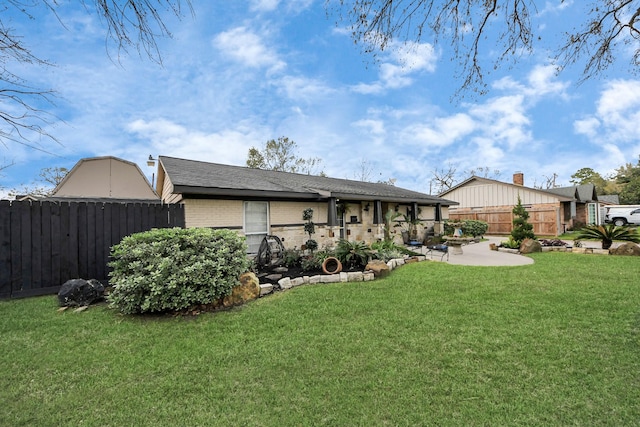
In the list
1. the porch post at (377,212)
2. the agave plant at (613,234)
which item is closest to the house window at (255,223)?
the porch post at (377,212)

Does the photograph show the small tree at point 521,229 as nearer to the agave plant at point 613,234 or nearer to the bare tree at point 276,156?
the agave plant at point 613,234

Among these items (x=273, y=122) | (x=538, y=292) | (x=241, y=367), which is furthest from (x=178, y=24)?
(x=273, y=122)

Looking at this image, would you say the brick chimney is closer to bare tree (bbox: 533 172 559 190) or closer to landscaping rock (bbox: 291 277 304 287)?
bare tree (bbox: 533 172 559 190)

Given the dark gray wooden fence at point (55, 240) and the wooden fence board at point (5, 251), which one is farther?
the dark gray wooden fence at point (55, 240)

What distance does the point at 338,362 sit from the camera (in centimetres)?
292

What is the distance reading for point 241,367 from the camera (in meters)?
2.89

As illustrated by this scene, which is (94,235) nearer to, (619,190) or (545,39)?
(545,39)

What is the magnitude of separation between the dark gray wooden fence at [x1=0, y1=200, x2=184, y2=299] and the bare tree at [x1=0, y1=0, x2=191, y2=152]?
3802 mm

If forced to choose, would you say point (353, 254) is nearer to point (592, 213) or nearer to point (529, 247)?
point (529, 247)

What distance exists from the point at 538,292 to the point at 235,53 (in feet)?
28.9

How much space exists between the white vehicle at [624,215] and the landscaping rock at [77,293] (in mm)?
33027

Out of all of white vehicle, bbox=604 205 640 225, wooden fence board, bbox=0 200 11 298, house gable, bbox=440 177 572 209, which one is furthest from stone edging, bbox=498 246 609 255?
white vehicle, bbox=604 205 640 225

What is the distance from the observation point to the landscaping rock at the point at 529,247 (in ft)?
34.3

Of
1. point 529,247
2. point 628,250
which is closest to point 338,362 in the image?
point 529,247
